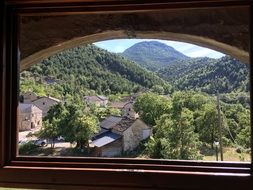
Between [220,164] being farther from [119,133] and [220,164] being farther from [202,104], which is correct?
[119,133]

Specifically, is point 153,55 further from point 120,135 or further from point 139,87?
point 120,135

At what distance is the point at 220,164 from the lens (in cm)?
125

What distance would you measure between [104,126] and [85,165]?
16 centimetres

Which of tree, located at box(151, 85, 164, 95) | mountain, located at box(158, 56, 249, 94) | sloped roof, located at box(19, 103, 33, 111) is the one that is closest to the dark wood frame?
sloped roof, located at box(19, 103, 33, 111)

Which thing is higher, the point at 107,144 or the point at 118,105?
the point at 118,105

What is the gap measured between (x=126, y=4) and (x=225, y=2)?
343 mm

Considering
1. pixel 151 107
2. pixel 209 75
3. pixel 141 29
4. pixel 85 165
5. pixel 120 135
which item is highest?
pixel 141 29

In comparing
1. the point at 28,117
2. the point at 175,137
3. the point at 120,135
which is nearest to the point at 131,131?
the point at 120,135

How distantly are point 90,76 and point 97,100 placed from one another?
Result: 96mm

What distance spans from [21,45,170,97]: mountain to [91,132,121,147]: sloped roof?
160 mm

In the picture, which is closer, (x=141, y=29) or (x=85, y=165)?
(x=85, y=165)

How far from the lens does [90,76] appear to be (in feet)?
4.66

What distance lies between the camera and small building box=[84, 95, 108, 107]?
4.61 feet

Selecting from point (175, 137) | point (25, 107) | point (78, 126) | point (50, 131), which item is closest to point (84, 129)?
point (78, 126)
